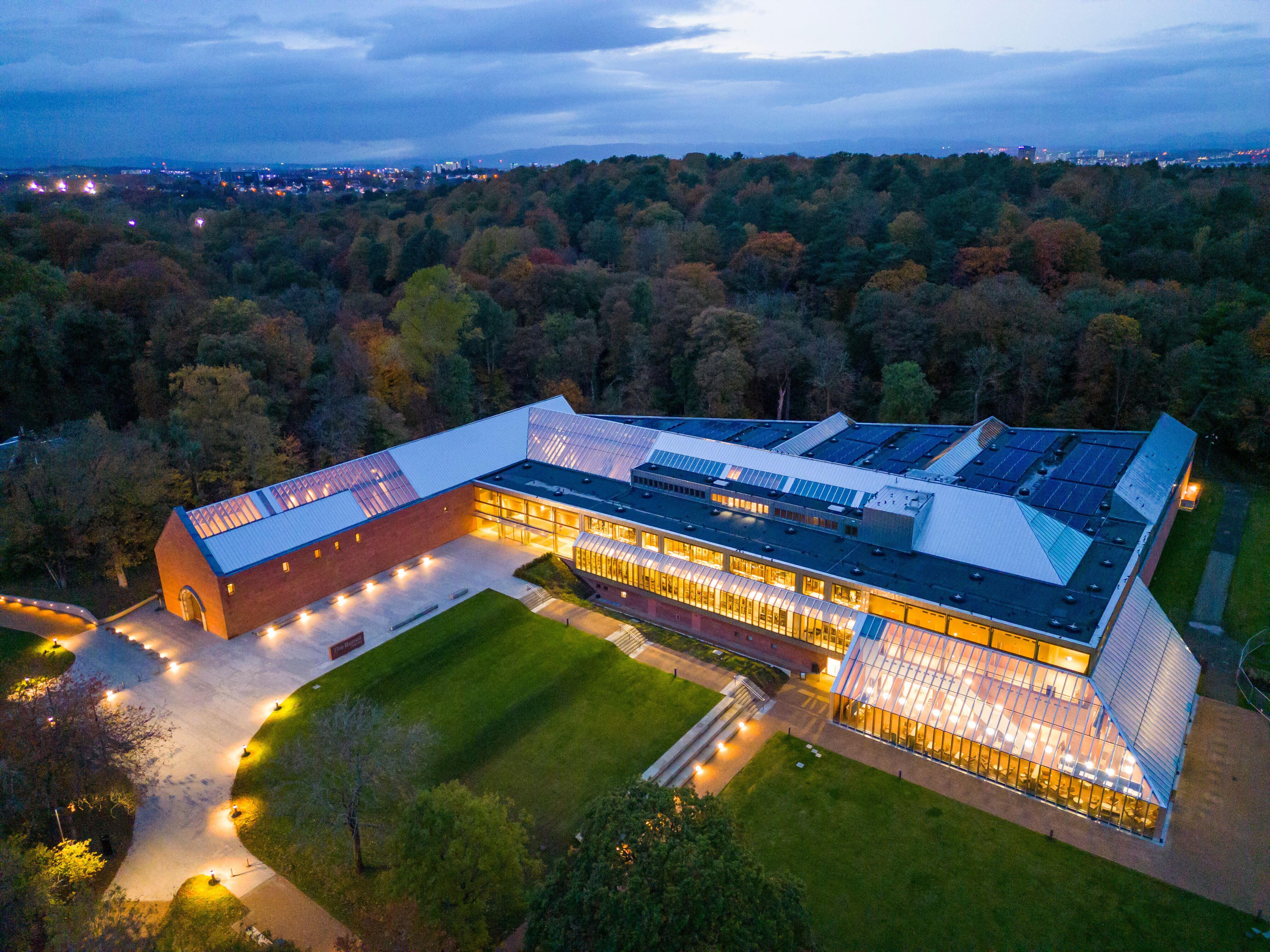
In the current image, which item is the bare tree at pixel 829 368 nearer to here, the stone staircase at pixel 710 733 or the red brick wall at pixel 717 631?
the red brick wall at pixel 717 631

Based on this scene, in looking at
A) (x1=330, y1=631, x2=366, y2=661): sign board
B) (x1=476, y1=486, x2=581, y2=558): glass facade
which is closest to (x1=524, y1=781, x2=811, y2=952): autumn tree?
(x1=330, y1=631, x2=366, y2=661): sign board

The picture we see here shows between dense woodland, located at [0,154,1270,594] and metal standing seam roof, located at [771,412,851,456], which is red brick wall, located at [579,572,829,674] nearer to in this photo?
metal standing seam roof, located at [771,412,851,456]

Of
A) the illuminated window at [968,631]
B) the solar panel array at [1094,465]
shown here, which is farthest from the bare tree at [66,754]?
the solar panel array at [1094,465]

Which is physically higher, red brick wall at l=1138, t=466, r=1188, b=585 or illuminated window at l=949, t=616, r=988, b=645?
illuminated window at l=949, t=616, r=988, b=645

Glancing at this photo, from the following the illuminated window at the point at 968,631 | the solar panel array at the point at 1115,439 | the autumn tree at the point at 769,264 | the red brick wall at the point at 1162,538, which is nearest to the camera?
the illuminated window at the point at 968,631

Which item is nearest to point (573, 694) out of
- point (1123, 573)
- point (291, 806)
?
point (291, 806)
